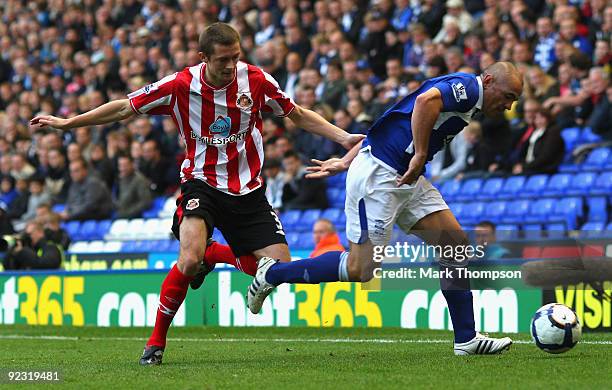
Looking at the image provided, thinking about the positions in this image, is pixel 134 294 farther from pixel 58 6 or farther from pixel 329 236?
pixel 58 6

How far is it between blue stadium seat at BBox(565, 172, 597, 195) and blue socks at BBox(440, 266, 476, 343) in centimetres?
639

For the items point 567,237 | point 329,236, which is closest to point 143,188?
point 329,236

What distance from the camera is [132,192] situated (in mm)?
19125

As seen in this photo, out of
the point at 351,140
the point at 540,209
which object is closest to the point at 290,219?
the point at 540,209

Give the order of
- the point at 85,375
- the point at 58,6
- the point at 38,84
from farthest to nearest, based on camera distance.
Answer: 1. the point at 58,6
2. the point at 38,84
3. the point at 85,375

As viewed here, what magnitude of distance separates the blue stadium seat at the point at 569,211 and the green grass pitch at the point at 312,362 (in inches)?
125

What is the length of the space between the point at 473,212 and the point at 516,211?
0.63 metres

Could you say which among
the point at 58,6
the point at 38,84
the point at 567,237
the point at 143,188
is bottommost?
the point at 567,237

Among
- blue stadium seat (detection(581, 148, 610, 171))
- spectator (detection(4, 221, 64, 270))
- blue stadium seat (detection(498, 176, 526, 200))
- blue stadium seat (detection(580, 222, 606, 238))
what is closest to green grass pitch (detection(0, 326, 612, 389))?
blue stadium seat (detection(580, 222, 606, 238))

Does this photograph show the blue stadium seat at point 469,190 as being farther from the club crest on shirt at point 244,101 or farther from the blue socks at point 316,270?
the blue socks at point 316,270

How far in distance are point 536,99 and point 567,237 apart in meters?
3.41

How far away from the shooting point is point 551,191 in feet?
46.6

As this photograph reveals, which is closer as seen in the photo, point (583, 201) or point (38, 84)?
point (583, 201)

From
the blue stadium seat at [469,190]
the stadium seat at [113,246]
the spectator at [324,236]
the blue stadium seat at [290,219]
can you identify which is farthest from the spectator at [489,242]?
the stadium seat at [113,246]
